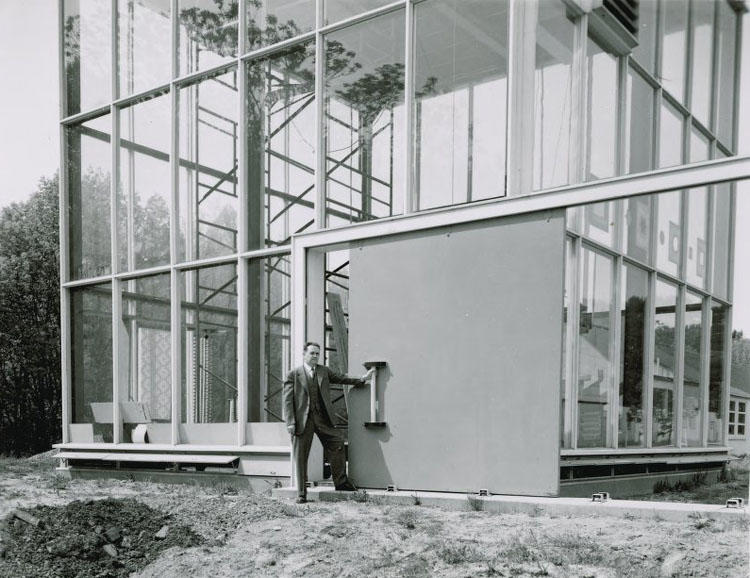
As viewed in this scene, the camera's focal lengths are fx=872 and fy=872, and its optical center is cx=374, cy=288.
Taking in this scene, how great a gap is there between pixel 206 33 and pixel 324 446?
6.35 metres

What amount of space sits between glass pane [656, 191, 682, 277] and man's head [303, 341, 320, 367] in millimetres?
5771

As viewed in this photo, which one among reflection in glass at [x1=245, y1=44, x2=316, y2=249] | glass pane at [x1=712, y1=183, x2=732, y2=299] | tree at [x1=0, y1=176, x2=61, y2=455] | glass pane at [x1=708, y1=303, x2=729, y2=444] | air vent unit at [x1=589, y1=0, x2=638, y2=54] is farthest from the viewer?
tree at [x1=0, y1=176, x2=61, y2=455]

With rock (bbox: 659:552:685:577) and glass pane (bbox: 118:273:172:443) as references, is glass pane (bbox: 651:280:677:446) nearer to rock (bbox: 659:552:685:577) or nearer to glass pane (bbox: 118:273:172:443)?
rock (bbox: 659:552:685:577)

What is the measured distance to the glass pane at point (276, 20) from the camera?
36.7 feet

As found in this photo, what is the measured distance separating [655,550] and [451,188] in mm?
4842

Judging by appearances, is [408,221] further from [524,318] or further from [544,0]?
[544,0]

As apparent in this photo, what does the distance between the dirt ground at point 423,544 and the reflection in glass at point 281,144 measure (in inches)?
151

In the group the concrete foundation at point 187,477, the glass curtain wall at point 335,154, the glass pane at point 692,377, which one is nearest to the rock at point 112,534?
the concrete foundation at point 187,477

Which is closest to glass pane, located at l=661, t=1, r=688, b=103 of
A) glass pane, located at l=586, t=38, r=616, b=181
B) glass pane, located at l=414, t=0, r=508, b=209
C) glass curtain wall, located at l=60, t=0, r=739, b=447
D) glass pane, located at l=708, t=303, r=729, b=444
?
glass curtain wall, located at l=60, t=0, r=739, b=447

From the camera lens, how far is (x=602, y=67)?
11.1 meters

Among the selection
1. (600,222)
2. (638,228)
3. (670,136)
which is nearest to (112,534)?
(600,222)

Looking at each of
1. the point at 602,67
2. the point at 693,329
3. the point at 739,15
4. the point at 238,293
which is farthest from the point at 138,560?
the point at 739,15

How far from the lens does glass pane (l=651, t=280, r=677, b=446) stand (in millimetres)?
12461

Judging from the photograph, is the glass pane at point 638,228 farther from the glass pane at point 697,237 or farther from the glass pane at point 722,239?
the glass pane at point 722,239
